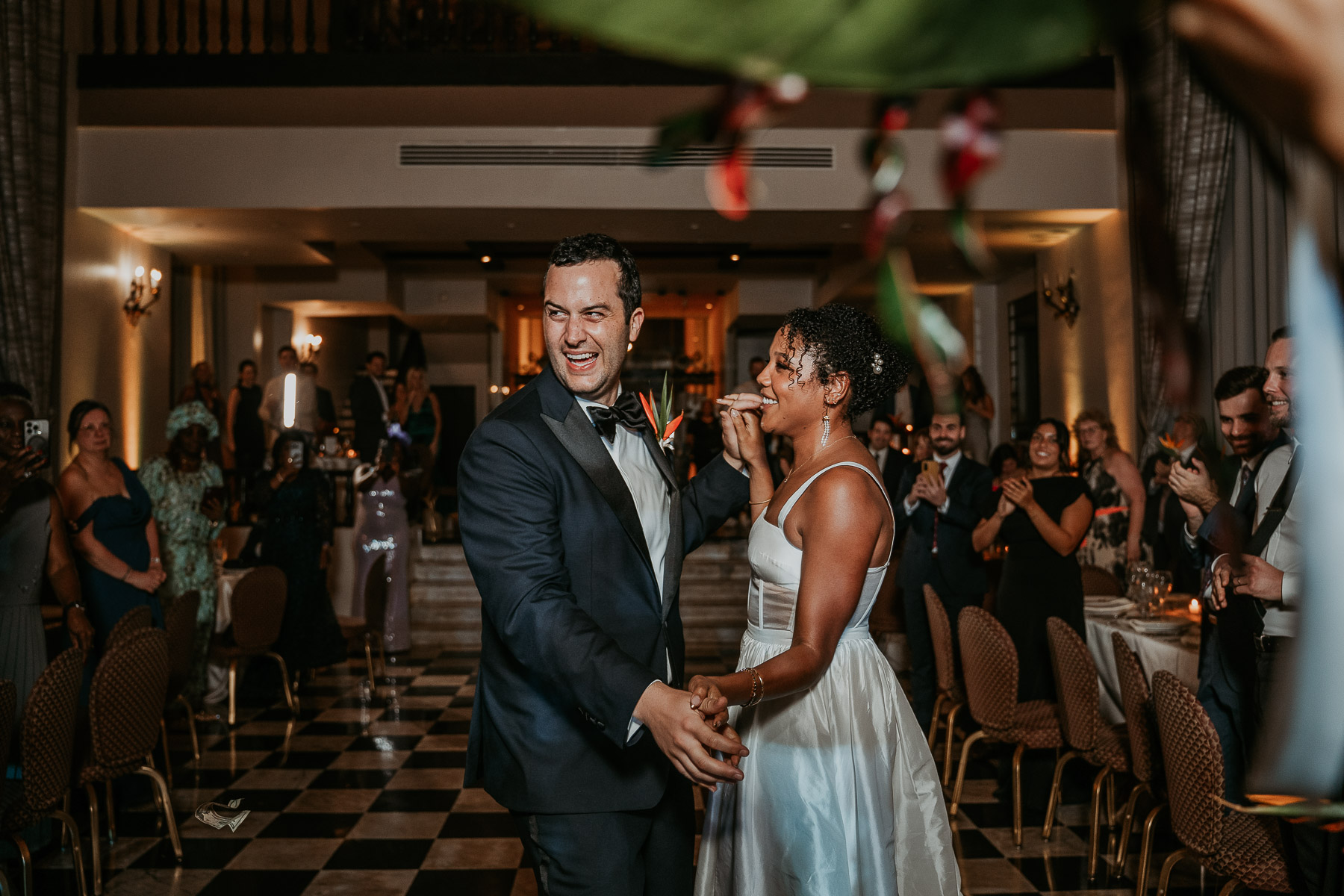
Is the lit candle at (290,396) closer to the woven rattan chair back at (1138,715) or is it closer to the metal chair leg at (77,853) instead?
the metal chair leg at (77,853)

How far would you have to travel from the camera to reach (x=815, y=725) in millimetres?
2068

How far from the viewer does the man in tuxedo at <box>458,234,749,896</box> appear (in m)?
1.50

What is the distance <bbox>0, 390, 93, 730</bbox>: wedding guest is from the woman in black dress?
363 centimetres

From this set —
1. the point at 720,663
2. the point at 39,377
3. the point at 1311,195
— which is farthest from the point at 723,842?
the point at 39,377

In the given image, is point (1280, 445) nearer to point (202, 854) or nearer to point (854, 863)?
point (854, 863)

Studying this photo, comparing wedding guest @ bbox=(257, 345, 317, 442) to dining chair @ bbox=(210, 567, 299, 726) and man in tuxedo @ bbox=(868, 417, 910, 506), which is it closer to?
dining chair @ bbox=(210, 567, 299, 726)

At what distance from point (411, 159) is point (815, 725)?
739 centimetres

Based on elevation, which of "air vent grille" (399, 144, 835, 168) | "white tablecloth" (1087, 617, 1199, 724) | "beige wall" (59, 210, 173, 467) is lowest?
"white tablecloth" (1087, 617, 1199, 724)

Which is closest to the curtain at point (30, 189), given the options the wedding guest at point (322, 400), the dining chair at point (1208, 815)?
the wedding guest at point (322, 400)

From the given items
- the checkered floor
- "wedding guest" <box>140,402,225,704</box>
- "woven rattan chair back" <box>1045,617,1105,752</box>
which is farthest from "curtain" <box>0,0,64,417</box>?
"woven rattan chair back" <box>1045,617,1105,752</box>

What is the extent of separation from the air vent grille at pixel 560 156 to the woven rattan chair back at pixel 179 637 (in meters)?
4.97

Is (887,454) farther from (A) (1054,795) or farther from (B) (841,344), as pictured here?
(B) (841,344)

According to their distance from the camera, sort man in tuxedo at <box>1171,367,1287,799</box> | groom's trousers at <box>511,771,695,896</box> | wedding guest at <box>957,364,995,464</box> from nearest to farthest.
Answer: groom's trousers at <box>511,771,695,896</box>
man in tuxedo at <box>1171,367,1287,799</box>
wedding guest at <box>957,364,995,464</box>

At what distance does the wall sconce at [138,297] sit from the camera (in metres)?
8.88
